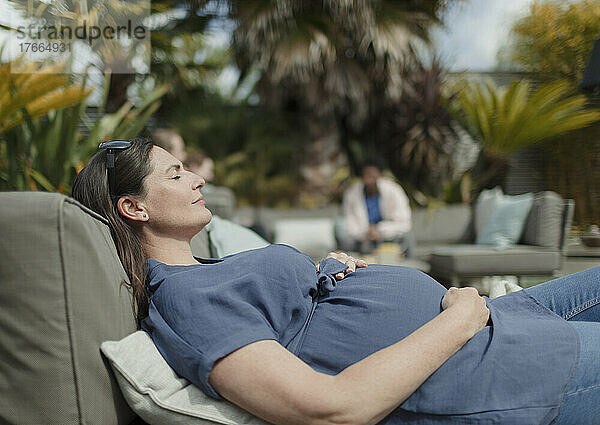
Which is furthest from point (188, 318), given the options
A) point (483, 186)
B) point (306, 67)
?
point (483, 186)

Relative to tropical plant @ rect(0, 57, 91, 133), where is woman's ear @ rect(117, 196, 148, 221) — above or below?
below

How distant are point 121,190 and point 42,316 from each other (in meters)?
0.40

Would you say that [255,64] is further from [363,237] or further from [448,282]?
[448,282]

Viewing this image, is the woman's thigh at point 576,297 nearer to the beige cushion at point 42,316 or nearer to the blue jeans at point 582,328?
the blue jeans at point 582,328

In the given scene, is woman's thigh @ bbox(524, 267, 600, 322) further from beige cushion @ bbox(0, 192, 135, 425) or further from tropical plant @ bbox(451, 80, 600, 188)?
tropical plant @ bbox(451, 80, 600, 188)

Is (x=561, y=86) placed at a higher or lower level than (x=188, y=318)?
higher

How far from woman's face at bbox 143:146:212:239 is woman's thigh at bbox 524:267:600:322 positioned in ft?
2.73

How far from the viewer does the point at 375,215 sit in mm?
4422

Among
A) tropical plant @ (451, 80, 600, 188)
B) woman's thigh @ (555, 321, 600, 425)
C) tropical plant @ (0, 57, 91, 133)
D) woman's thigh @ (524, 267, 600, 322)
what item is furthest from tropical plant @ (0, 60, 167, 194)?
tropical plant @ (451, 80, 600, 188)

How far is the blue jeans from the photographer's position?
94 centimetres

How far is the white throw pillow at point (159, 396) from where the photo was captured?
874 millimetres

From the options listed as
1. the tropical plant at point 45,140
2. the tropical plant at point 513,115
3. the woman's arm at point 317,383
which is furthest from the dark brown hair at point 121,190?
the tropical plant at point 513,115

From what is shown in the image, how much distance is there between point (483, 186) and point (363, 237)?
2.38 m

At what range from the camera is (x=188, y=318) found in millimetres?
884
